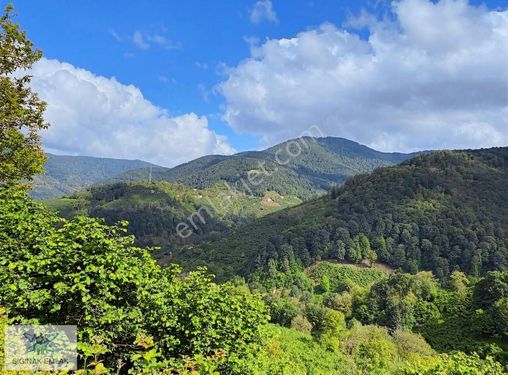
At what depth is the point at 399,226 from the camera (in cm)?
10312

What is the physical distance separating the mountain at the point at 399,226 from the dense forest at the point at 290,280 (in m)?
0.43

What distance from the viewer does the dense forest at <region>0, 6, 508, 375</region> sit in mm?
9883

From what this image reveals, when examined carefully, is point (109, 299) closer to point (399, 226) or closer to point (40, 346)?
point (40, 346)

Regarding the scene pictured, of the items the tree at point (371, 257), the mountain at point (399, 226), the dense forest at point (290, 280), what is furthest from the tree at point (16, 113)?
the tree at point (371, 257)

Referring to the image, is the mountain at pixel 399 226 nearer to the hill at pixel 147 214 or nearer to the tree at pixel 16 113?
the hill at pixel 147 214

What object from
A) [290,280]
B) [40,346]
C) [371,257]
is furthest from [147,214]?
[40,346]

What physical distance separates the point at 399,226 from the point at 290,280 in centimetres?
4025

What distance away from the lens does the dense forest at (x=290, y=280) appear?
9.88 m

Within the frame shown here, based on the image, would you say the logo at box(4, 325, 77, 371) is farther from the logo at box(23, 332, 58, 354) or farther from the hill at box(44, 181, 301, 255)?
the hill at box(44, 181, 301, 255)

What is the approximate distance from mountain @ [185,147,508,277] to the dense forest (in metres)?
0.43

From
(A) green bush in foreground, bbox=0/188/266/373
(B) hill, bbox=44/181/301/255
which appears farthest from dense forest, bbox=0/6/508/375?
(B) hill, bbox=44/181/301/255

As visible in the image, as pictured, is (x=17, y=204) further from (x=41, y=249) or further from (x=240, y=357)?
(x=240, y=357)

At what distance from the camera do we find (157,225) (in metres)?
172

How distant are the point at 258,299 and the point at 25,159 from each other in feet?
42.4
